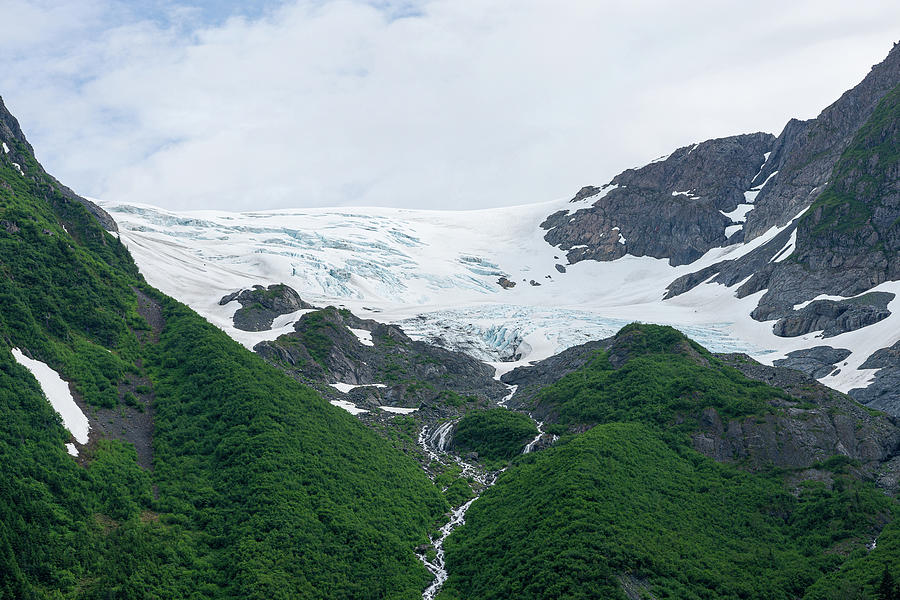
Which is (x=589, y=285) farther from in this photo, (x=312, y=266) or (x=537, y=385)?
(x=537, y=385)

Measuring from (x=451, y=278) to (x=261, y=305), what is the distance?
60642 mm

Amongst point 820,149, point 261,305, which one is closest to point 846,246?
point 820,149

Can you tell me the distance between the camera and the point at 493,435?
58.9 m

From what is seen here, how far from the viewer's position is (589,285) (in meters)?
151

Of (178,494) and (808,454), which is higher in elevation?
(178,494)

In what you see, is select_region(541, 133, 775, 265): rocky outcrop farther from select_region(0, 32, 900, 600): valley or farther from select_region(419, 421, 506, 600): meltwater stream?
select_region(419, 421, 506, 600): meltwater stream

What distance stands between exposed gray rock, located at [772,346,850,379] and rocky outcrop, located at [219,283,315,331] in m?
56.7

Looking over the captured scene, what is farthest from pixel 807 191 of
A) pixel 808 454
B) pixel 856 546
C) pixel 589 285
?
Result: pixel 856 546

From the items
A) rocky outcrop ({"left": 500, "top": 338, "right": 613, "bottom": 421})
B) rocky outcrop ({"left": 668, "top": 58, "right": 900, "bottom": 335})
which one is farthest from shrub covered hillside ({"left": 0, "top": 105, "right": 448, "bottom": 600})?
rocky outcrop ({"left": 668, "top": 58, "right": 900, "bottom": 335})

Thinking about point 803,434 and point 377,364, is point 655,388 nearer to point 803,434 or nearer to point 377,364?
point 803,434

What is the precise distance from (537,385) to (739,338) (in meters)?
36.6

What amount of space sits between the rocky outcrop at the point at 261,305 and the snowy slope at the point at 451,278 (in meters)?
1.91

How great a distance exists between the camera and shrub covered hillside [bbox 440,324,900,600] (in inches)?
1375

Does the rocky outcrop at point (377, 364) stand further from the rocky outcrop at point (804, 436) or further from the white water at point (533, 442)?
the rocky outcrop at point (804, 436)
